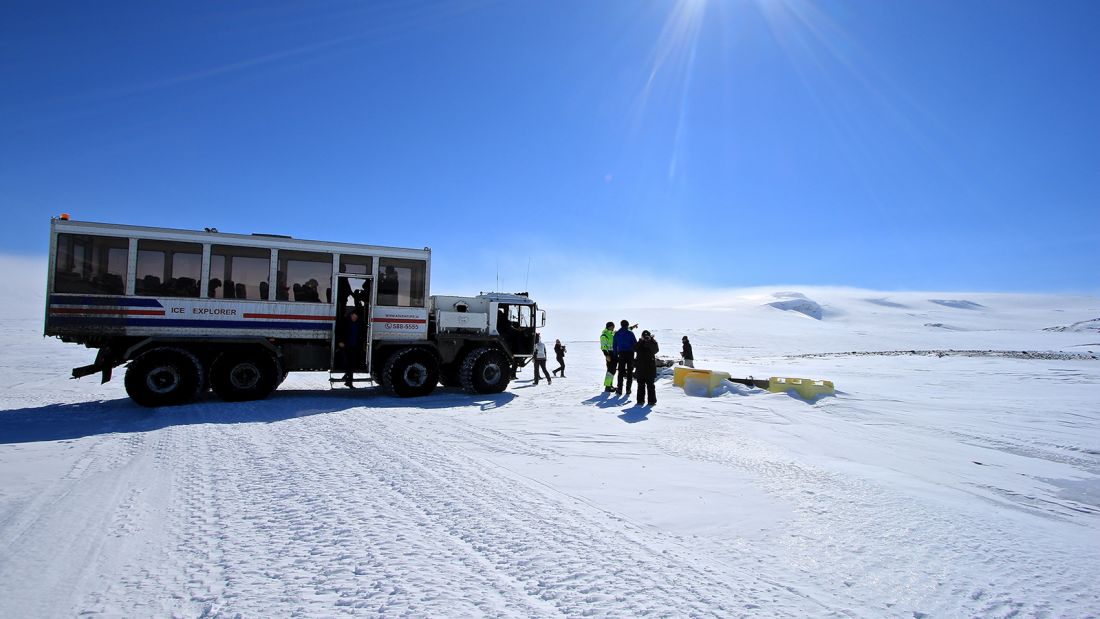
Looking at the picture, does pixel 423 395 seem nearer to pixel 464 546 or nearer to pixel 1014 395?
pixel 464 546

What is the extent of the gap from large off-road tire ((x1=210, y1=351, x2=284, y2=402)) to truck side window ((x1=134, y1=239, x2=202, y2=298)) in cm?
140

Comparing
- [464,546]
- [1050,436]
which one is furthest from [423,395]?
[1050,436]

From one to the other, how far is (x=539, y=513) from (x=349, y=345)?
790cm

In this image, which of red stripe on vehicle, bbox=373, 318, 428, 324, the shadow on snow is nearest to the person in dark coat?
the shadow on snow

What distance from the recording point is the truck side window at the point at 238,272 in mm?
10133

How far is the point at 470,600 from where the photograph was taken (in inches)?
108

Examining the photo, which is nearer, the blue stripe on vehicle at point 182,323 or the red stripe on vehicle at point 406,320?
the blue stripe on vehicle at point 182,323

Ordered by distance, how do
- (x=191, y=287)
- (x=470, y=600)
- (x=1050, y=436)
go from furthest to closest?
(x=191, y=287) < (x=1050, y=436) < (x=470, y=600)

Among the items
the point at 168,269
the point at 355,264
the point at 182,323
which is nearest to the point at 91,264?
the point at 168,269

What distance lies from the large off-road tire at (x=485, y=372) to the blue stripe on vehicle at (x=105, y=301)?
5897mm

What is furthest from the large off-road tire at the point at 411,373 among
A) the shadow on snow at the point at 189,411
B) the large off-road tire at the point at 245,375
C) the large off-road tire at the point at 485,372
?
the large off-road tire at the point at 245,375

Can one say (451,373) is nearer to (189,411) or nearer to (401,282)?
(401,282)

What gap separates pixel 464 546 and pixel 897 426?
8.29m

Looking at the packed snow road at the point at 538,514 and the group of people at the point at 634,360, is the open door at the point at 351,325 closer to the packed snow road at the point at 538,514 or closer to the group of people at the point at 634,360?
the packed snow road at the point at 538,514
